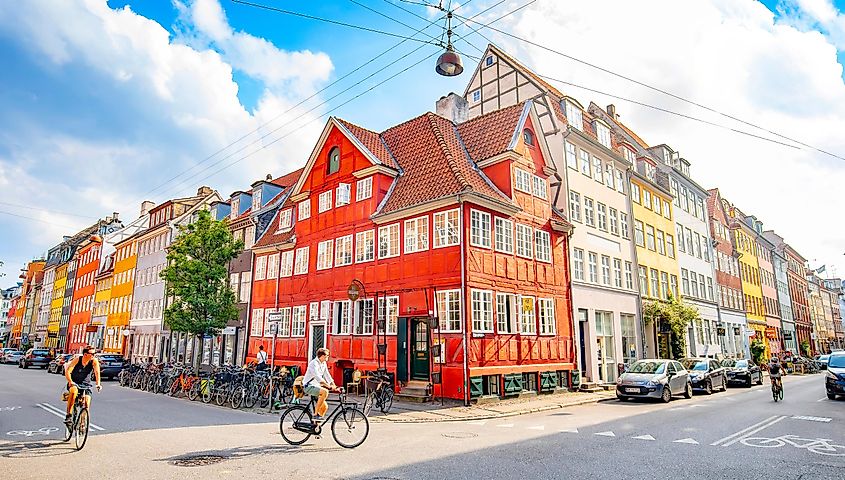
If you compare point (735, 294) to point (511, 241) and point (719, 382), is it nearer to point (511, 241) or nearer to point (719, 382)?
point (719, 382)

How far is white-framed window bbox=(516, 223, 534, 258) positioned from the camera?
21.7 meters

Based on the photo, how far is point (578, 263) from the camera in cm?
2572

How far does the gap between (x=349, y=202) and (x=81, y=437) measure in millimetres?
16003

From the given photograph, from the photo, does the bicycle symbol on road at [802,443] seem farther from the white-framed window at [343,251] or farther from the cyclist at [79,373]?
the white-framed window at [343,251]

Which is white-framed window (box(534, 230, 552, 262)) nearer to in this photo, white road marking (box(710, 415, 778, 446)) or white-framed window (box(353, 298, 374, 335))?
white-framed window (box(353, 298, 374, 335))

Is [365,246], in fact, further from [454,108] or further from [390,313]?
[454,108]

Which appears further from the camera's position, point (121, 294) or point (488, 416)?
point (121, 294)

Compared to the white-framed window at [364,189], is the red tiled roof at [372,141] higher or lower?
higher

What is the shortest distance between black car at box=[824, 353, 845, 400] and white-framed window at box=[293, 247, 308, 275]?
2216 centimetres

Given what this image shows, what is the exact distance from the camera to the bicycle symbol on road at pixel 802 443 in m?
9.46

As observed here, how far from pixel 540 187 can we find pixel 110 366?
2713 cm

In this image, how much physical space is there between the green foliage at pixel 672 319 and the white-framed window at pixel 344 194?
58.9 feet

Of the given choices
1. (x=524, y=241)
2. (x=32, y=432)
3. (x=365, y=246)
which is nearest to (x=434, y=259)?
(x=365, y=246)

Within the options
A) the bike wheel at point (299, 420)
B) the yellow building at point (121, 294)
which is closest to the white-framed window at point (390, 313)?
the bike wheel at point (299, 420)
